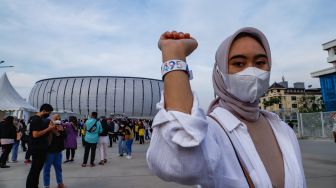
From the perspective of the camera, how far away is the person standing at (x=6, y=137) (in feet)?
29.5

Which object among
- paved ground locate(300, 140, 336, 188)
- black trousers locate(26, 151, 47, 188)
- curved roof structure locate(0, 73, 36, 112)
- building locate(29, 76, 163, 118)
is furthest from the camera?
building locate(29, 76, 163, 118)

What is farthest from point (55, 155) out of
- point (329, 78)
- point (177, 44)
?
point (329, 78)

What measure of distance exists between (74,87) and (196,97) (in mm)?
78314

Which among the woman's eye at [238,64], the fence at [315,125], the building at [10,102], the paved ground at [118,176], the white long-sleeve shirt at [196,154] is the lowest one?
the paved ground at [118,176]

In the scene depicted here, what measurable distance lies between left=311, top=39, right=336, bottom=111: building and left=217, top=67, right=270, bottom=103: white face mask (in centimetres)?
3807

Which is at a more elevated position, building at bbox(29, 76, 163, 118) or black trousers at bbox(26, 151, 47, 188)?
building at bbox(29, 76, 163, 118)

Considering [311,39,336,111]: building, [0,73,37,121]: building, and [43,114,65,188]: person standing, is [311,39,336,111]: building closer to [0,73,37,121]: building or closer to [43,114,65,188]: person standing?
[0,73,37,121]: building

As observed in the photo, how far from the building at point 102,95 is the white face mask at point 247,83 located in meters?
69.1

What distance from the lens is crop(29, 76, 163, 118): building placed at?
72.1 metres

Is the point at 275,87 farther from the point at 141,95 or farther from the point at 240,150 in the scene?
the point at 240,150

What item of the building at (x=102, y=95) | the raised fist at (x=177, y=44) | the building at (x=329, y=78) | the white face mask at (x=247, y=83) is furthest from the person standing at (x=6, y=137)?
the building at (x=102, y=95)

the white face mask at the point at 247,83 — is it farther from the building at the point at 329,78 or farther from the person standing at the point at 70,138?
the building at the point at 329,78

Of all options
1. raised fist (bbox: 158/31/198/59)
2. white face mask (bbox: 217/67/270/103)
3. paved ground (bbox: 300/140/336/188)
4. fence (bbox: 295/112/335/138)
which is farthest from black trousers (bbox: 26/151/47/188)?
fence (bbox: 295/112/335/138)

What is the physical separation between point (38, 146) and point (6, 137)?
14.7ft
